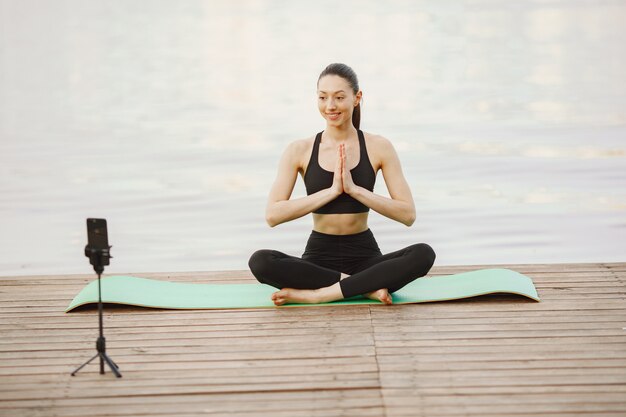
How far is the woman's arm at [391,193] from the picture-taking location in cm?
443

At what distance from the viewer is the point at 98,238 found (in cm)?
346

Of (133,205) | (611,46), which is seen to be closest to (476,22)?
(611,46)

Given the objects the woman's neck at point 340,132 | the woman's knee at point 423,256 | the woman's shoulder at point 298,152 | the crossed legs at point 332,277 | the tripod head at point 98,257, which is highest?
the woman's neck at point 340,132

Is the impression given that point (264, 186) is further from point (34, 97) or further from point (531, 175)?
point (34, 97)

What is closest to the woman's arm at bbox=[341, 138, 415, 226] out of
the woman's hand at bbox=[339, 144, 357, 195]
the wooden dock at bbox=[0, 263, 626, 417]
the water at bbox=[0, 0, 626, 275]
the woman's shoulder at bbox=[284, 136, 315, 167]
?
the woman's hand at bbox=[339, 144, 357, 195]

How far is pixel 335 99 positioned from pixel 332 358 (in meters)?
1.36

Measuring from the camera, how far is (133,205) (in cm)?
788

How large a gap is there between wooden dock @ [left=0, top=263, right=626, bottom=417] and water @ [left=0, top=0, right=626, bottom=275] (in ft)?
5.86

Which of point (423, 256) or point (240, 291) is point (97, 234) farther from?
point (423, 256)

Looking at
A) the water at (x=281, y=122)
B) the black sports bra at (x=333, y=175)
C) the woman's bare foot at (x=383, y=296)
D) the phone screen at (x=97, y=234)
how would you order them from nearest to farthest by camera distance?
the phone screen at (x=97, y=234)
the woman's bare foot at (x=383, y=296)
the black sports bra at (x=333, y=175)
the water at (x=281, y=122)

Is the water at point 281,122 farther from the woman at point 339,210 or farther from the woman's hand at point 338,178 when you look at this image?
the woman's hand at point 338,178

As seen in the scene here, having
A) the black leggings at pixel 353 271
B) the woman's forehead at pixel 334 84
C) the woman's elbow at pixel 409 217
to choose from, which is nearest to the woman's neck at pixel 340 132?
the woman's forehead at pixel 334 84

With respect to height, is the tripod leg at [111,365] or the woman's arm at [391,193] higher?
the woman's arm at [391,193]

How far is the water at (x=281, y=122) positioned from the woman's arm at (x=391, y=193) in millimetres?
1673
